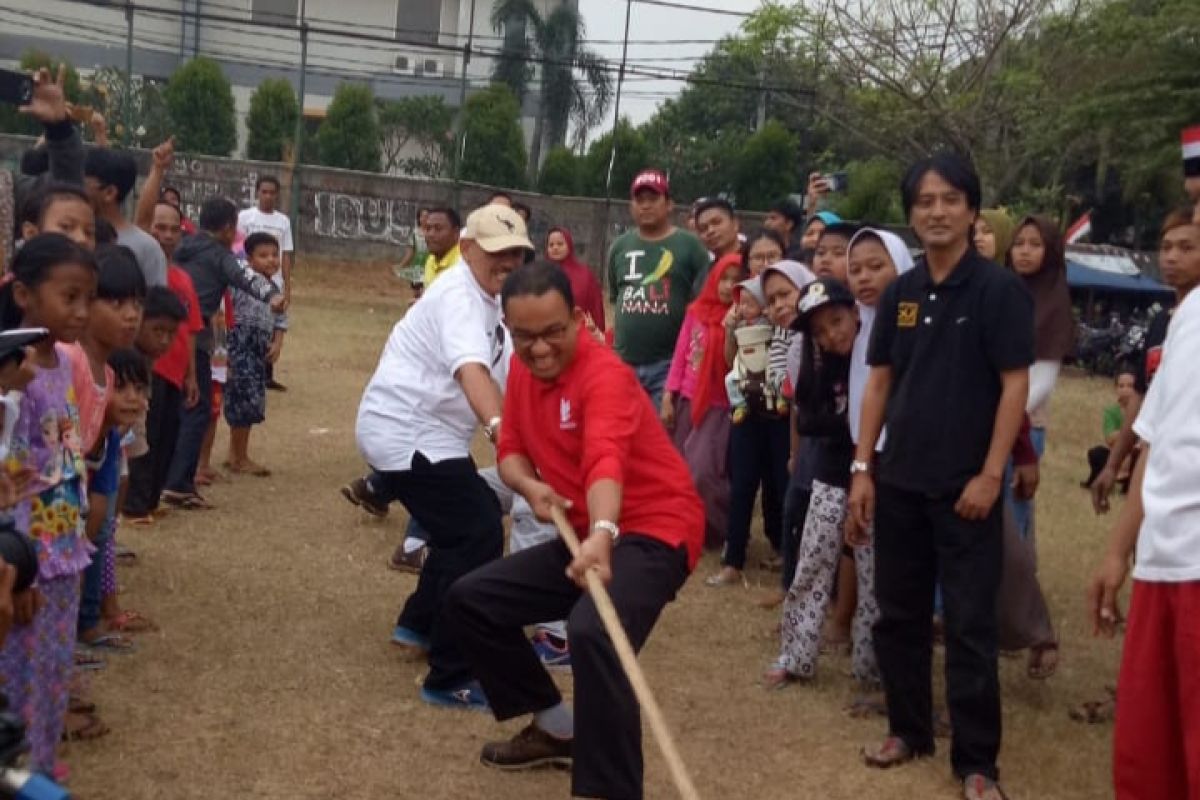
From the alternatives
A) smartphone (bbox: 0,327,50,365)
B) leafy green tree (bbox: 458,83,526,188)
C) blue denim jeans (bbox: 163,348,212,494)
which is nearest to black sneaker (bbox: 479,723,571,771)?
smartphone (bbox: 0,327,50,365)

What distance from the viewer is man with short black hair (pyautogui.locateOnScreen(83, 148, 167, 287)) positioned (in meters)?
6.45

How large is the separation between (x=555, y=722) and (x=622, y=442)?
117cm

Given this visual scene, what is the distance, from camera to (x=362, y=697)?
219 inches

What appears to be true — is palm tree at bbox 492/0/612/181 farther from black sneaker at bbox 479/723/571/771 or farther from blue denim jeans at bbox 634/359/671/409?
black sneaker at bbox 479/723/571/771

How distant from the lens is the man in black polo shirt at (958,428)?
4.79 m

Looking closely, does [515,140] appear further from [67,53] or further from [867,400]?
[867,400]

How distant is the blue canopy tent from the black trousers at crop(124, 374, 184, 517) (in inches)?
889

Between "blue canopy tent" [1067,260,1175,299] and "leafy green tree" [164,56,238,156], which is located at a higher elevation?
"leafy green tree" [164,56,238,156]

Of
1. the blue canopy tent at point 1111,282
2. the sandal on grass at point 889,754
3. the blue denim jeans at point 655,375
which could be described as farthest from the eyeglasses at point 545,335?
the blue canopy tent at point 1111,282

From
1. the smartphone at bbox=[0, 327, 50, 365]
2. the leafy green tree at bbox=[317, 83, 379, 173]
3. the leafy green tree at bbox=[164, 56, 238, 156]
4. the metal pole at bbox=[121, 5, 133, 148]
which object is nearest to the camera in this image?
the smartphone at bbox=[0, 327, 50, 365]

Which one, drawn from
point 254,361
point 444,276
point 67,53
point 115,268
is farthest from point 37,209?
point 67,53

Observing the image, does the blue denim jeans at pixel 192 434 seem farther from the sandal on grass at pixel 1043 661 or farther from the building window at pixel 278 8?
the building window at pixel 278 8

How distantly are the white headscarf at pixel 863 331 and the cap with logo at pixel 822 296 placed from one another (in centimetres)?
8

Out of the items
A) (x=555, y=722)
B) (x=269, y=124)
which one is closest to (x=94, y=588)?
(x=555, y=722)
